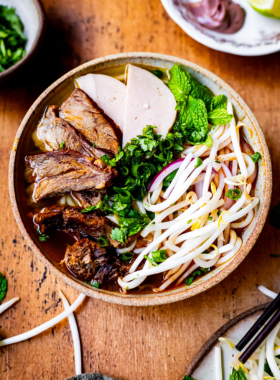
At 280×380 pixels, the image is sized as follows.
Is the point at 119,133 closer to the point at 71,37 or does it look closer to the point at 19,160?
the point at 19,160

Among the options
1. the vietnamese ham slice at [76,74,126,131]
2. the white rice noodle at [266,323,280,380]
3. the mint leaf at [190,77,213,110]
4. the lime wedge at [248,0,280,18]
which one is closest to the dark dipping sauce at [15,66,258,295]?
the vietnamese ham slice at [76,74,126,131]

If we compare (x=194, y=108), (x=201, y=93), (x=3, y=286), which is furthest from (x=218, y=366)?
(x=201, y=93)

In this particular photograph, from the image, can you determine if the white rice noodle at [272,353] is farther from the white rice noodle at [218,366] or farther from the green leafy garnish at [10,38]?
the green leafy garnish at [10,38]

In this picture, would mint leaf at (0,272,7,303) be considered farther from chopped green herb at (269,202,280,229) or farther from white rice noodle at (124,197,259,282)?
chopped green herb at (269,202,280,229)

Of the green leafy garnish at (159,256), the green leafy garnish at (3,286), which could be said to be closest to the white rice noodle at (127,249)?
the green leafy garnish at (159,256)

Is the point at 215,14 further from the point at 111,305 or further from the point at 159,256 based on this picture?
the point at 111,305

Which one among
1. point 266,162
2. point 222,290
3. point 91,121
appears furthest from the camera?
point 222,290

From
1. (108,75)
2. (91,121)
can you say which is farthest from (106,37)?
(91,121)
